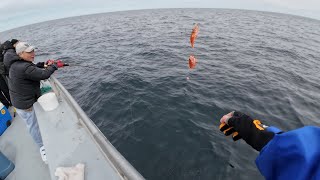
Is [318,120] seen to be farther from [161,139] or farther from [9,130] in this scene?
[9,130]

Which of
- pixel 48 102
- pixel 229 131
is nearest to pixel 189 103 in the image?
pixel 48 102

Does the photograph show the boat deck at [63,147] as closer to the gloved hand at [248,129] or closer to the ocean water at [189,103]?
the gloved hand at [248,129]

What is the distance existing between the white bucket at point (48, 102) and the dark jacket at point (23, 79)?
19 centimetres

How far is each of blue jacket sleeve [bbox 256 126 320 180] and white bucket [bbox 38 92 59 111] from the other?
485 centimetres

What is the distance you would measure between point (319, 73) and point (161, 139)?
15002mm

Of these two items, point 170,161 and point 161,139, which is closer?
point 170,161

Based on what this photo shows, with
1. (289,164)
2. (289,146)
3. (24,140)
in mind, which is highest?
(289,146)

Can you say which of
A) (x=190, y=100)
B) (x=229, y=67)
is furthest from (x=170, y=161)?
(x=229, y=67)

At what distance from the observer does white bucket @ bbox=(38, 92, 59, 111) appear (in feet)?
14.3

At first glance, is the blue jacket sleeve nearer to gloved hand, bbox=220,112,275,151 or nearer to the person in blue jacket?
the person in blue jacket

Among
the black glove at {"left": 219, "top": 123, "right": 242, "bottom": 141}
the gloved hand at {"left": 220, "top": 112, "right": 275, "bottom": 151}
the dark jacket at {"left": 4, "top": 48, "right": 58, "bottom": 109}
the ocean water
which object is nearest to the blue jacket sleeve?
the gloved hand at {"left": 220, "top": 112, "right": 275, "bottom": 151}

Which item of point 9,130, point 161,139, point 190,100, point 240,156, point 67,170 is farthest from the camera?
point 190,100

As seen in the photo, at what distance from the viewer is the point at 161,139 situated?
6.20 metres

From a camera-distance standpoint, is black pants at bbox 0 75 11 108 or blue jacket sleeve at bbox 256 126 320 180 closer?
blue jacket sleeve at bbox 256 126 320 180
